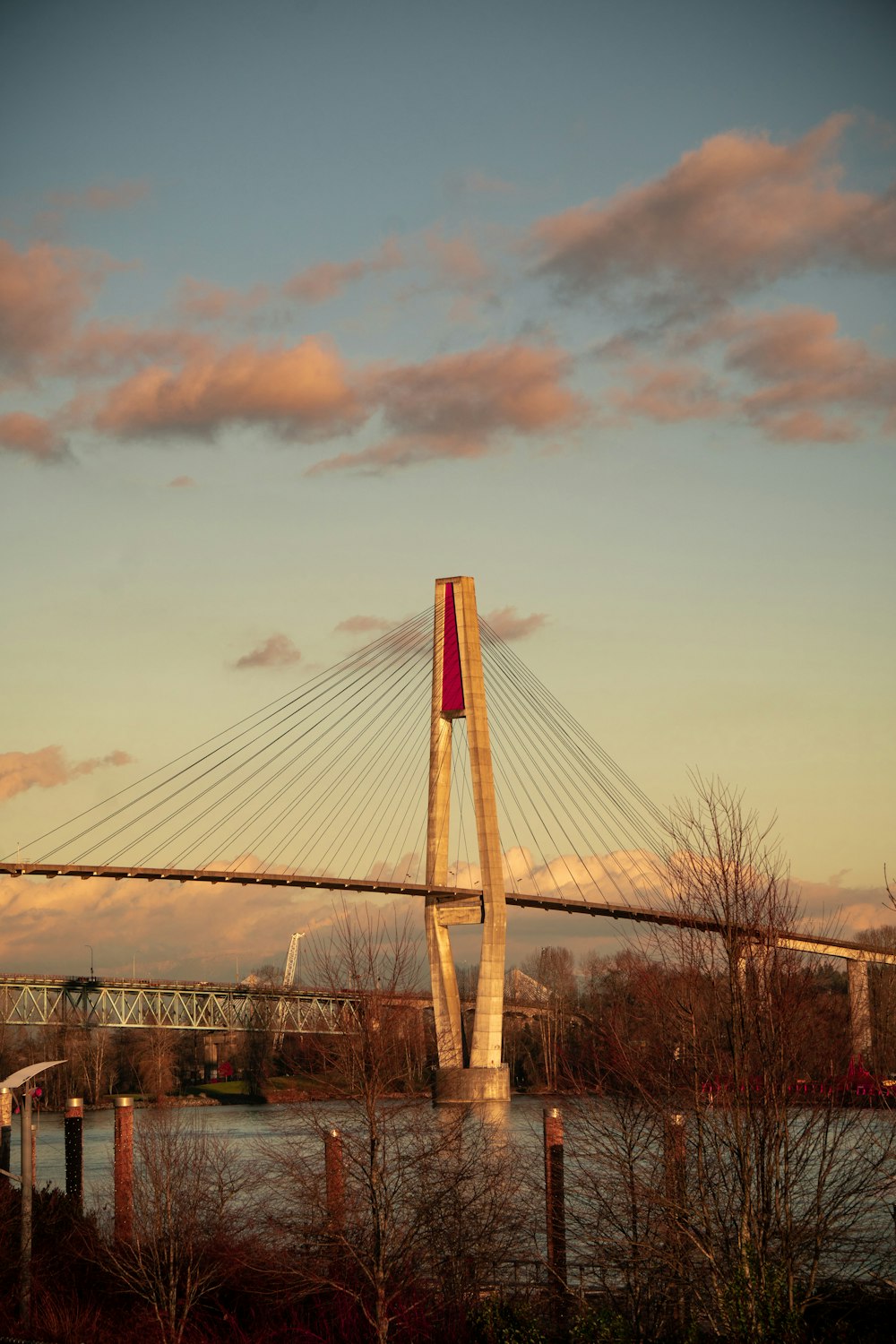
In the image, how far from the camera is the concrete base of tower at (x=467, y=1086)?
126 feet

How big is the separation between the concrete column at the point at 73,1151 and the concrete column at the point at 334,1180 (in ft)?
23.5

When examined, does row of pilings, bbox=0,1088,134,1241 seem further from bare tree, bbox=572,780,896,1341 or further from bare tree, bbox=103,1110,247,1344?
bare tree, bbox=572,780,896,1341

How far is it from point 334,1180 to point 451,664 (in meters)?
25.4

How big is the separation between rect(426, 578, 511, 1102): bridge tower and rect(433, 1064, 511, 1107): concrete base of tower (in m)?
0.02

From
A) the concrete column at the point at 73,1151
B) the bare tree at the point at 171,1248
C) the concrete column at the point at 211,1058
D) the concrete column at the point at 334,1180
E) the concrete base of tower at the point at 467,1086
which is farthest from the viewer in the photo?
the concrete column at the point at 211,1058

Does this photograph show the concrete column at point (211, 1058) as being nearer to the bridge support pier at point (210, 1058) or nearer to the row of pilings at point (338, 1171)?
the bridge support pier at point (210, 1058)

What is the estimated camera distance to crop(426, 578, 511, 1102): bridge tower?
1537 inches

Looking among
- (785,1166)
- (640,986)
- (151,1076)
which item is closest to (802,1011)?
(785,1166)

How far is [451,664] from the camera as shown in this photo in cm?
4269

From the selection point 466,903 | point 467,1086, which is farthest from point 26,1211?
point 466,903

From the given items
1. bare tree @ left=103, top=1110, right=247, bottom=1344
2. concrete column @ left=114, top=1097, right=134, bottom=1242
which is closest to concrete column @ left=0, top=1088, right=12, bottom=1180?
concrete column @ left=114, top=1097, right=134, bottom=1242

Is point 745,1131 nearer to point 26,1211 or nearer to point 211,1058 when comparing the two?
point 26,1211

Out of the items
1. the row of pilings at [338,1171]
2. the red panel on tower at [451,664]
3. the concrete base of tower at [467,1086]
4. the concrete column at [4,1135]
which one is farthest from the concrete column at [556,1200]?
the red panel on tower at [451,664]

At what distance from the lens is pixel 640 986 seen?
16016 millimetres
